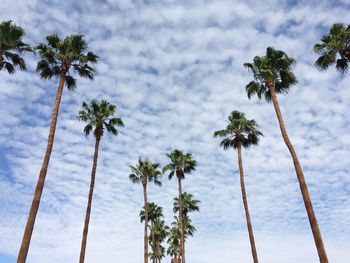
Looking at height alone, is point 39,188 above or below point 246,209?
below

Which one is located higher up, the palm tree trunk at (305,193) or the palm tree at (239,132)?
the palm tree at (239,132)

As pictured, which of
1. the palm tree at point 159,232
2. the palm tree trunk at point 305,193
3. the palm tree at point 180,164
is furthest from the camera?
the palm tree at point 159,232

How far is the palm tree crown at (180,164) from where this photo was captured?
47.8 meters

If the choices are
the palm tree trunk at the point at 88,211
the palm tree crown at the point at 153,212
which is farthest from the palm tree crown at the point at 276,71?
the palm tree crown at the point at 153,212

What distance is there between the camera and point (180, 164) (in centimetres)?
4778

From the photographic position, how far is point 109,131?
34.7 m

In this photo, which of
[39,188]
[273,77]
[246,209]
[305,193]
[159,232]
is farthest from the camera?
[159,232]

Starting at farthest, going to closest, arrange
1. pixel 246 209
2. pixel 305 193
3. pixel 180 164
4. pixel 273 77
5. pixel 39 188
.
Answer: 1. pixel 180 164
2. pixel 246 209
3. pixel 273 77
4. pixel 305 193
5. pixel 39 188

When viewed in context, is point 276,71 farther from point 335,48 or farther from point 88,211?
point 88,211

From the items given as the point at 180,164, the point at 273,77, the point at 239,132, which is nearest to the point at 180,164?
the point at 180,164

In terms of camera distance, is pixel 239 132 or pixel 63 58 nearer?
pixel 63 58

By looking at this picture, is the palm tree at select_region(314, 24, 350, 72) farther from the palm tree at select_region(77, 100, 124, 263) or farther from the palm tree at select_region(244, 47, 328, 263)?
the palm tree at select_region(77, 100, 124, 263)

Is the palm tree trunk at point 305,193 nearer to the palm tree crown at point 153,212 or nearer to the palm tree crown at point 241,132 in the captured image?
the palm tree crown at point 241,132

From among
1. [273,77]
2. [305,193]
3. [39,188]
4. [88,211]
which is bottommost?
[305,193]
